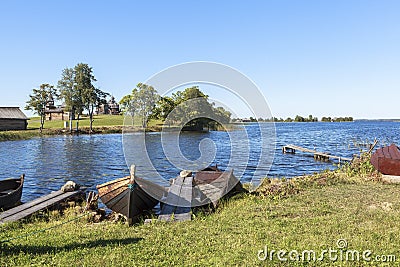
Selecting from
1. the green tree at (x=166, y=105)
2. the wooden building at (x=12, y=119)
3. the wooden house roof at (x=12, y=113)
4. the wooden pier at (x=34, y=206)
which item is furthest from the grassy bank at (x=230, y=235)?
the wooden house roof at (x=12, y=113)

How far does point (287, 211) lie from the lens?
1074 centimetres

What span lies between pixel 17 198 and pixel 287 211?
13.0 m

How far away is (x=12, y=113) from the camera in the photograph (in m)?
72.0

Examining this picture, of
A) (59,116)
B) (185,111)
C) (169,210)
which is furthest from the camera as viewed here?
(59,116)

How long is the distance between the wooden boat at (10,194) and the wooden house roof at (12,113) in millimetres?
61078

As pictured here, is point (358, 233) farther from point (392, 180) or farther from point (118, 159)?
point (118, 159)

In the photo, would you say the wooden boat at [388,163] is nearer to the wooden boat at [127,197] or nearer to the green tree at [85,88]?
the wooden boat at [127,197]

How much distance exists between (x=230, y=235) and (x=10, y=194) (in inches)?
452

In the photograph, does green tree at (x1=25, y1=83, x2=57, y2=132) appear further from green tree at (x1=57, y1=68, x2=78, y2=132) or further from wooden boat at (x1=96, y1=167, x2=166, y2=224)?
wooden boat at (x1=96, y1=167, x2=166, y2=224)

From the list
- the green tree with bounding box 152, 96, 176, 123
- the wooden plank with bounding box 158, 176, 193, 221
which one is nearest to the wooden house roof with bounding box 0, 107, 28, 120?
the green tree with bounding box 152, 96, 176, 123

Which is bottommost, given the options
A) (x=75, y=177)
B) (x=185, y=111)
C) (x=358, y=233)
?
(x=75, y=177)

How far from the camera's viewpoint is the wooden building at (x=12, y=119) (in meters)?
69.5

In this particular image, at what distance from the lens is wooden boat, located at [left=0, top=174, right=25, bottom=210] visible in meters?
14.3

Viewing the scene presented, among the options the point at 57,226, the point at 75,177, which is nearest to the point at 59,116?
the point at 75,177
